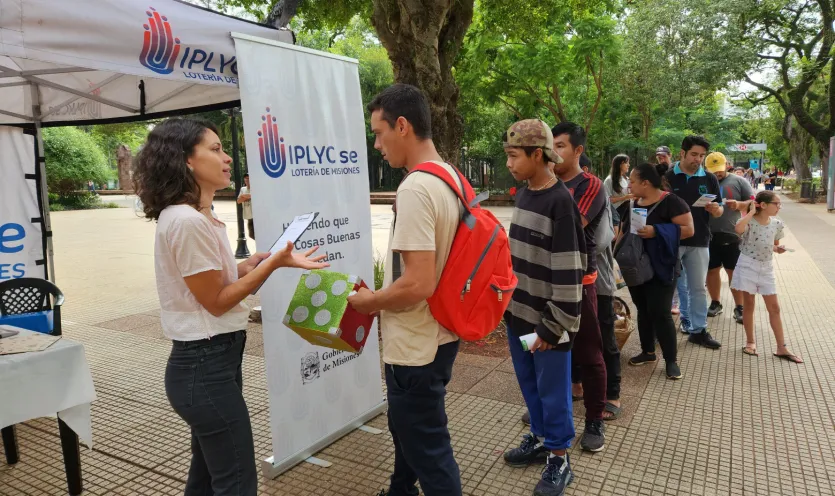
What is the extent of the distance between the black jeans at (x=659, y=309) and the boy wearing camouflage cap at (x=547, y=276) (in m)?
1.86

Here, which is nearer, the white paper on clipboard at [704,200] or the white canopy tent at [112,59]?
the white canopy tent at [112,59]

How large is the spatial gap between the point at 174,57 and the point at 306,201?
1161mm

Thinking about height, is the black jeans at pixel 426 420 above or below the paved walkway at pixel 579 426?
above

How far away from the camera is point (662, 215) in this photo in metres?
4.61

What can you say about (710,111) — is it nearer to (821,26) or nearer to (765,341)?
(821,26)

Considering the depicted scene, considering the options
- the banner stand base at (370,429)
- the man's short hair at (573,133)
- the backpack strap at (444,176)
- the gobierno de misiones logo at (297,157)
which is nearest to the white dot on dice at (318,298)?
the backpack strap at (444,176)

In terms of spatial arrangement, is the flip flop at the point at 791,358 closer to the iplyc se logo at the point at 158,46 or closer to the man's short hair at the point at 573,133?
the man's short hair at the point at 573,133

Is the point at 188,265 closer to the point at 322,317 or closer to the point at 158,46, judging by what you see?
the point at 322,317

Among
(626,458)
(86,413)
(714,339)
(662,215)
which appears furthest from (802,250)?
(86,413)

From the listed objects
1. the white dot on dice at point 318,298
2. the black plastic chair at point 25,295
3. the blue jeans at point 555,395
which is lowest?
the blue jeans at point 555,395

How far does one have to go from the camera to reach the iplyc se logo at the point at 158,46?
309cm

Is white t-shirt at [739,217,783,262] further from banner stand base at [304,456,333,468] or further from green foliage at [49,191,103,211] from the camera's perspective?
green foliage at [49,191,103,211]

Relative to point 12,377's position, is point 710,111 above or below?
above

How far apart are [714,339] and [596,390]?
2.90m
